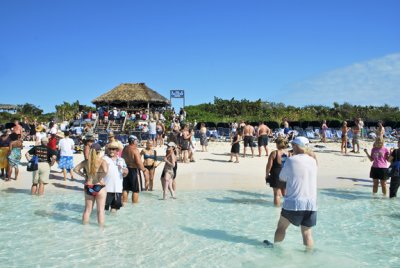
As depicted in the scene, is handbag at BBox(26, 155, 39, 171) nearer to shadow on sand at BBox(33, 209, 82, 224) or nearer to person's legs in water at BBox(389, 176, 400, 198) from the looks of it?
shadow on sand at BBox(33, 209, 82, 224)

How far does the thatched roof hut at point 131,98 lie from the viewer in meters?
33.8

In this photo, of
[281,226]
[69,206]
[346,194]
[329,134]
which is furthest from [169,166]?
[329,134]

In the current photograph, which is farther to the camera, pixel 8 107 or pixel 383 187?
pixel 8 107

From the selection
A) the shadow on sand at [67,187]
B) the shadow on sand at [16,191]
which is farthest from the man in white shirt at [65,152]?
the shadow on sand at [16,191]

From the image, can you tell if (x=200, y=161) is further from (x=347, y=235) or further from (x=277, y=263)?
(x=277, y=263)

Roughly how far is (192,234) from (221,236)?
19.0 inches

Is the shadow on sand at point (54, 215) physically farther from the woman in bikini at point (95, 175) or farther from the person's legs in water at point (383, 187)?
the person's legs in water at point (383, 187)

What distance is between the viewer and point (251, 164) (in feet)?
50.2

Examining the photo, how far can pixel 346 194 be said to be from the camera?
10344mm

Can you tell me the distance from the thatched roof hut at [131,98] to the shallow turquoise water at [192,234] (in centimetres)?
2445

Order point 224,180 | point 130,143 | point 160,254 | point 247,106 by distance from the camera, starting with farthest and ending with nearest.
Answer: point 247,106 → point 224,180 → point 130,143 → point 160,254

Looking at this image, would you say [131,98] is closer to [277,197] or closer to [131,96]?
[131,96]

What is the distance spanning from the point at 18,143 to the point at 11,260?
649 centimetres

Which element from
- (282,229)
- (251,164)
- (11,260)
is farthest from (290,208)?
(251,164)
